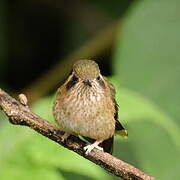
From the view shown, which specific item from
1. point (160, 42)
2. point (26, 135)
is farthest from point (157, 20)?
point (26, 135)

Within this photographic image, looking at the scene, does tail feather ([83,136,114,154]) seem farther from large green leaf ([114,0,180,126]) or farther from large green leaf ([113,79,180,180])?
large green leaf ([114,0,180,126])

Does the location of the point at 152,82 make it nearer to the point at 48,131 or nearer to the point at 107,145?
the point at 107,145

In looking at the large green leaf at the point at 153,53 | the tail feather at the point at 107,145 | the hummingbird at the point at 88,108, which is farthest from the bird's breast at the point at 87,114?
the large green leaf at the point at 153,53

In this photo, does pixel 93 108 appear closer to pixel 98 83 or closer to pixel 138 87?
pixel 98 83

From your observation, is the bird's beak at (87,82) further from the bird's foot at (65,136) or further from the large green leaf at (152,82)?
the large green leaf at (152,82)

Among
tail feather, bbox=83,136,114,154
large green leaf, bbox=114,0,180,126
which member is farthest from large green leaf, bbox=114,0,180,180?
tail feather, bbox=83,136,114,154
